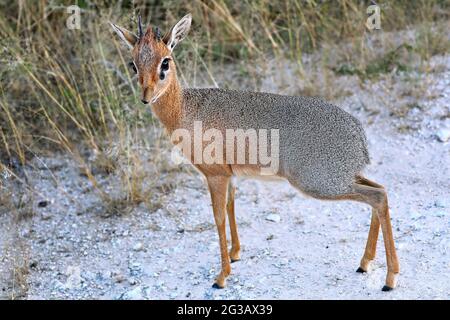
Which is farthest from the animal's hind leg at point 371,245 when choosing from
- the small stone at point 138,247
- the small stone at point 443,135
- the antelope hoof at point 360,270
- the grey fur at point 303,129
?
the small stone at point 443,135

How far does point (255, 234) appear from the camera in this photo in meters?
6.50

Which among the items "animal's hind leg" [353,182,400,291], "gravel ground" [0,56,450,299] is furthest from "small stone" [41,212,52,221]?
"animal's hind leg" [353,182,400,291]

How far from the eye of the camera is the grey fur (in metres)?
5.23

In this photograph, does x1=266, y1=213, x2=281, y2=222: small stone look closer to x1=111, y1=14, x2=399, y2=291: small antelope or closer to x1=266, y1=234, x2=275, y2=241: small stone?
x1=266, y1=234, x2=275, y2=241: small stone

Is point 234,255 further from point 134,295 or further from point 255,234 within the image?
point 134,295

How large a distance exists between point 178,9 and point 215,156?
3739 millimetres

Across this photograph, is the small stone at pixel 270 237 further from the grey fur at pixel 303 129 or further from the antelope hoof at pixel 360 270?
the grey fur at pixel 303 129

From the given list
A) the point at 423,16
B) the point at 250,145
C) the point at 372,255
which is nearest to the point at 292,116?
the point at 250,145

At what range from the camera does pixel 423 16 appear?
27.1ft

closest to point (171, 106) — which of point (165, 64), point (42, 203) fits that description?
point (165, 64)

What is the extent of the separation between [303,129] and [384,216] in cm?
83

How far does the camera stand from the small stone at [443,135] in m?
7.25

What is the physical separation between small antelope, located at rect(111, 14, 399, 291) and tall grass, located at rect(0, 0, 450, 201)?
1607 mm

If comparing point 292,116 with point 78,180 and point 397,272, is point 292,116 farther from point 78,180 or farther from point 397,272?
point 78,180
